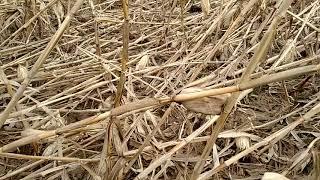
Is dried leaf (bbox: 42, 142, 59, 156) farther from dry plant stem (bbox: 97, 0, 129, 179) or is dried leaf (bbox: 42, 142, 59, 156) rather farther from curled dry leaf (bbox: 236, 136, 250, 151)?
curled dry leaf (bbox: 236, 136, 250, 151)

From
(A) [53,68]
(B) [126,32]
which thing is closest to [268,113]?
(B) [126,32]

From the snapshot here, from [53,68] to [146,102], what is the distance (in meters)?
0.65

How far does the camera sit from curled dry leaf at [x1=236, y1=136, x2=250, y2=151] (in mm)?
996

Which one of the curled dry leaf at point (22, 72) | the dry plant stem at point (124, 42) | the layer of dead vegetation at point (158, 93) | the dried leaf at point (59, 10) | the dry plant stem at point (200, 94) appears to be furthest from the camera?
the dried leaf at point (59, 10)

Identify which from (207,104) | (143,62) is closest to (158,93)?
(143,62)

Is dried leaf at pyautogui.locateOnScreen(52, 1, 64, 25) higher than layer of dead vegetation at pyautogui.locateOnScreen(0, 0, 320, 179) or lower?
higher

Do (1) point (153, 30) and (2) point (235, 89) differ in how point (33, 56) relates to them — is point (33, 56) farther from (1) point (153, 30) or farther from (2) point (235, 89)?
(2) point (235, 89)

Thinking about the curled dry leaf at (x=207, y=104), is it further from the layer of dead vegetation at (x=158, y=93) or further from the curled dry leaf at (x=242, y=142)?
the curled dry leaf at (x=242, y=142)

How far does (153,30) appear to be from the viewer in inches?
56.9

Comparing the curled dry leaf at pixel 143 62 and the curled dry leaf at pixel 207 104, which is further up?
the curled dry leaf at pixel 207 104

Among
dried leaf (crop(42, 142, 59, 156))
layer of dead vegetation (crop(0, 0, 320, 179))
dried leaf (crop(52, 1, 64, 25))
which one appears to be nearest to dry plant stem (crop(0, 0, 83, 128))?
layer of dead vegetation (crop(0, 0, 320, 179))

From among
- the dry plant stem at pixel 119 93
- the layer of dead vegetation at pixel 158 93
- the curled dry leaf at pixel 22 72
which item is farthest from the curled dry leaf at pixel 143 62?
the dry plant stem at pixel 119 93

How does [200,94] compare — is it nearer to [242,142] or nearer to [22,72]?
[242,142]

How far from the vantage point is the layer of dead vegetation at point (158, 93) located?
2.98 feet
